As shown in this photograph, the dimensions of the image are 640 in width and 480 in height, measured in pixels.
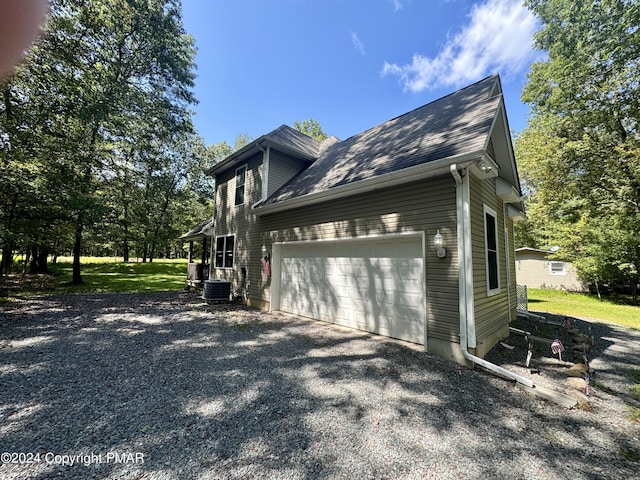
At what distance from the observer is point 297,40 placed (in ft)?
33.8

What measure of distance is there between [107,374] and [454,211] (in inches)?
240

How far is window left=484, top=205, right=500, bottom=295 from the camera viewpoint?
559 cm

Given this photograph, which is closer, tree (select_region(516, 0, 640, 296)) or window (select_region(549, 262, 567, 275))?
tree (select_region(516, 0, 640, 296))

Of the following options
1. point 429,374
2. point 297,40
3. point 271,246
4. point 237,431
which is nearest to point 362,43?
point 297,40

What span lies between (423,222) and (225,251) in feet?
27.4

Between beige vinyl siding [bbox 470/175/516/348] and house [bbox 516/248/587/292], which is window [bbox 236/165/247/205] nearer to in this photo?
beige vinyl siding [bbox 470/175/516/348]

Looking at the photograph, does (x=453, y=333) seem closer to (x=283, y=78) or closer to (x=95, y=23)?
(x=283, y=78)

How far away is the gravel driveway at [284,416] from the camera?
227 cm

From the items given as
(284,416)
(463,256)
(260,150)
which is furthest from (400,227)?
(260,150)

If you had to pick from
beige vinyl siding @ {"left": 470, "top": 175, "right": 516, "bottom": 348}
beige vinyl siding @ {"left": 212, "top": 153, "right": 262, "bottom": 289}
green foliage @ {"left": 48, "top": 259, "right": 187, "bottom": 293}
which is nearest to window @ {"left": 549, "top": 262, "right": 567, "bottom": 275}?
beige vinyl siding @ {"left": 470, "top": 175, "right": 516, "bottom": 348}

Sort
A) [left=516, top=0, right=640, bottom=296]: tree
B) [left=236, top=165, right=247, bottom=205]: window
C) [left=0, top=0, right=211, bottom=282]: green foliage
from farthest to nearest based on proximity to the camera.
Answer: [left=516, top=0, right=640, bottom=296]: tree
[left=236, top=165, right=247, bottom=205]: window
[left=0, top=0, right=211, bottom=282]: green foliage

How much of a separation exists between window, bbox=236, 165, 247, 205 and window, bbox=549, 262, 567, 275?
20150mm

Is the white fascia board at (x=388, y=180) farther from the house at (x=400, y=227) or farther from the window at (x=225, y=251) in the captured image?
the window at (x=225, y=251)

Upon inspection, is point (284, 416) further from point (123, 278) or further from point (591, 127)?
point (123, 278)
